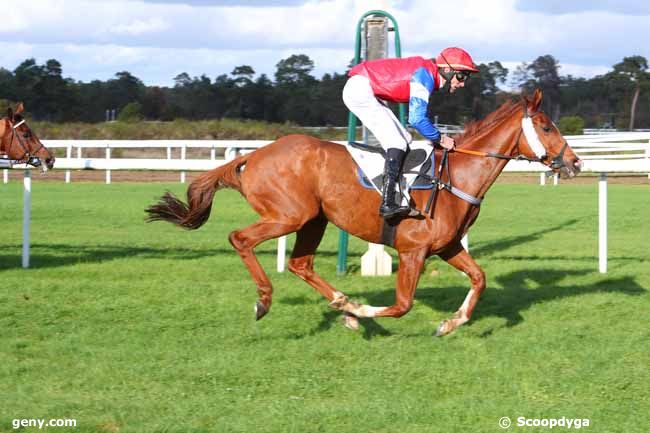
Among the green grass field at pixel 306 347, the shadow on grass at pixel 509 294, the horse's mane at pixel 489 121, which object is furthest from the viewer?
the shadow on grass at pixel 509 294

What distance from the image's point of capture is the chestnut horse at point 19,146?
29.4ft

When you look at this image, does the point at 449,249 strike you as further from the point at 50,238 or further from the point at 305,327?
the point at 50,238

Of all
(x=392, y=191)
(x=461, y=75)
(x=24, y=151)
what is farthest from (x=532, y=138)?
(x=24, y=151)

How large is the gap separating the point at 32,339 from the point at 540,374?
3.27 metres

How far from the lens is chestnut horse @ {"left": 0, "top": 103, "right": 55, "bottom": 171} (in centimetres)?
896

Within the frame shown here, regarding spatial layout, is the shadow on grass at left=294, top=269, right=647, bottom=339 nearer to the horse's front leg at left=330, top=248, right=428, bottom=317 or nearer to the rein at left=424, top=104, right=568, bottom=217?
the horse's front leg at left=330, top=248, right=428, bottom=317

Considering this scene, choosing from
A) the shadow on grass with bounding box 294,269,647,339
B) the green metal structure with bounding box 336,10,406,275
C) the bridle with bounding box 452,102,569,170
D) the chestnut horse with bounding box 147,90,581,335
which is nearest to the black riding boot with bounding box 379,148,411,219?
the chestnut horse with bounding box 147,90,581,335

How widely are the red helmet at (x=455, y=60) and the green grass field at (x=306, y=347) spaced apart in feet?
5.98

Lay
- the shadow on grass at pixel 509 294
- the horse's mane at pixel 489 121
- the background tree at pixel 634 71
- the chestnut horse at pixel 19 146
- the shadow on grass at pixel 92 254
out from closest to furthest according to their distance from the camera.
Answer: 1. the horse's mane at pixel 489 121
2. the shadow on grass at pixel 509 294
3. the chestnut horse at pixel 19 146
4. the shadow on grass at pixel 92 254
5. the background tree at pixel 634 71

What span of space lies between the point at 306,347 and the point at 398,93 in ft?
6.03

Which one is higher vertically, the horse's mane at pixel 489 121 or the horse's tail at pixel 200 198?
the horse's mane at pixel 489 121

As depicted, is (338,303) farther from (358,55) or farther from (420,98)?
(358,55)

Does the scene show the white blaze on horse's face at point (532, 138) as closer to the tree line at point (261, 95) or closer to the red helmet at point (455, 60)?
the red helmet at point (455, 60)

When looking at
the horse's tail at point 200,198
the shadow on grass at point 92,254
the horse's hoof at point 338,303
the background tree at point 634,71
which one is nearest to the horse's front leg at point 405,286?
the horse's hoof at point 338,303
